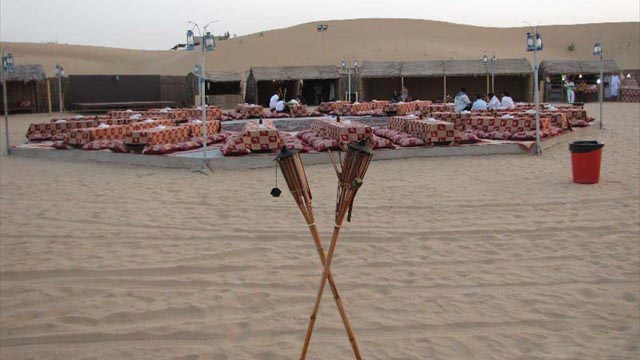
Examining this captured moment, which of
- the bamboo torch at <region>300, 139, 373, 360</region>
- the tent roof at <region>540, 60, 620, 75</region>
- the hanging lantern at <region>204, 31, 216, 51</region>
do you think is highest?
the tent roof at <region>540, 60, 620, 75</region>

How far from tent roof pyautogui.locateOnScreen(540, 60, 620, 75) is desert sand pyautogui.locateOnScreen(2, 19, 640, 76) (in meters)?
14.5

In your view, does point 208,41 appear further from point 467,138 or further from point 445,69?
point 445,69

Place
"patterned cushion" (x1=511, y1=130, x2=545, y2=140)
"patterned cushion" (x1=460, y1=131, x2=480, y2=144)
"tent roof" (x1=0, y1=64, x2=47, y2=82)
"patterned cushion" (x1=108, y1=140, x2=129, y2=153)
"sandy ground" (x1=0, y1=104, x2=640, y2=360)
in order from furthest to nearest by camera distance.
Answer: "tent roof" (x1=0, y1=64, x2=47, y2=82) → "patterned cushion" (x1=511, y1=130, x2=545, y2=140) → "patterned cushion" (x1=460, y1=131, x2=480, y2=144) → "patterned cushion" (x1=108, y1=140, x2=129, y2=153) → "sandy ground" (x1=0, y1=104, x2=640, y2=360)

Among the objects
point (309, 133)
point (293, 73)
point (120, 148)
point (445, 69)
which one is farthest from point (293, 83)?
point (120, 148)

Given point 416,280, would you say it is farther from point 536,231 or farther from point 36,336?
point 36,336

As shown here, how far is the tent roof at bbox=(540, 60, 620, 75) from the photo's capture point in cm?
3328

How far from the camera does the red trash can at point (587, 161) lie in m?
8.86

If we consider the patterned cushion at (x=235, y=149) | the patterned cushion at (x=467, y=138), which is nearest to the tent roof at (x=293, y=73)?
the patterned cushion at (x=467, y=138)

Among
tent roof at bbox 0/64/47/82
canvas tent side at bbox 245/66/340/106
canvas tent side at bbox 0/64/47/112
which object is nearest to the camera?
tent roof at bbox 0/64/47/82

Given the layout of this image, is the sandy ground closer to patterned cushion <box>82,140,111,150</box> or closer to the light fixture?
patterned cushion <box>82,140,111,150</box>

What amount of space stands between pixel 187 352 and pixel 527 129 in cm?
1177

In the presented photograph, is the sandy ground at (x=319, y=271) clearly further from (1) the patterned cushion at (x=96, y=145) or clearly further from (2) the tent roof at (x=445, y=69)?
(2) the tent roof at (x=445, y=69)

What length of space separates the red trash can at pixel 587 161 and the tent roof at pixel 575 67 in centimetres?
2640

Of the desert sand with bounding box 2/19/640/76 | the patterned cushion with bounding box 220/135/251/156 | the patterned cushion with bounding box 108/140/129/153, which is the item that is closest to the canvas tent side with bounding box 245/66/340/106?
the desert sand with bounding box 2/19/640/76
